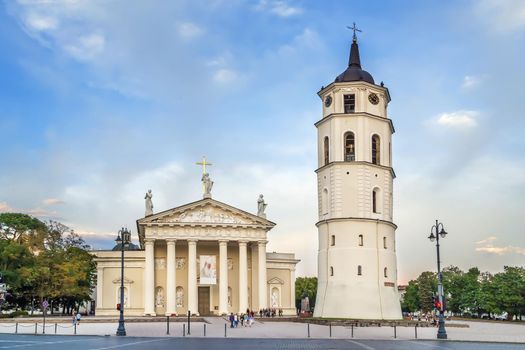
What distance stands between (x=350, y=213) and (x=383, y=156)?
294 inches

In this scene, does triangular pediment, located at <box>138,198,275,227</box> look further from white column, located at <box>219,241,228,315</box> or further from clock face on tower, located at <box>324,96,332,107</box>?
clock face on tower, located at <box>324,96,332,107</box>

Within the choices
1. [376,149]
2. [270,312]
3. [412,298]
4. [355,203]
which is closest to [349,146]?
[376,149]

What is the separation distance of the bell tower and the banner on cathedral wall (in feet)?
37.6

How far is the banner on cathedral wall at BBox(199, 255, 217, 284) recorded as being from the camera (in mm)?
73188

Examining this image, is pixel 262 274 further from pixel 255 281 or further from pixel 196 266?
pixel 196 266

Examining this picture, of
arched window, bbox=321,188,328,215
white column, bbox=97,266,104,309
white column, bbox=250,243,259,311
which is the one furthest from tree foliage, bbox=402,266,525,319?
white column, bbox=97,266,104,309

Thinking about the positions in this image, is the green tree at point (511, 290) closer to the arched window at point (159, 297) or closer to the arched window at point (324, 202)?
the arched window at point (324, 202)

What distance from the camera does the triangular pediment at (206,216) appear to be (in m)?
73.9

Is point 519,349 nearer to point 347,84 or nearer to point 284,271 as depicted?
point 347,84

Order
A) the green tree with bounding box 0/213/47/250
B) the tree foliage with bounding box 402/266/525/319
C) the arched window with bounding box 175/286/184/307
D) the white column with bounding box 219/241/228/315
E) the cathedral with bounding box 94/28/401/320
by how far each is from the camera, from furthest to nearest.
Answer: the tree foliage with bounding box 402/266/525/319, the green tree with bounding box 0/213/47/250, the arched window with bounding box 175/286/184/307, the white column with bounding box 219/241/228/315, the cathedral with bounding box 94/28/401/320

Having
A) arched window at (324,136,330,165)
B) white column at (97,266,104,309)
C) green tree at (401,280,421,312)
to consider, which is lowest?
green tree at (401,280,421,312)

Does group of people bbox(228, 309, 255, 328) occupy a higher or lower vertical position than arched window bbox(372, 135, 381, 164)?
lower

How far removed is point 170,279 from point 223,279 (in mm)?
5603

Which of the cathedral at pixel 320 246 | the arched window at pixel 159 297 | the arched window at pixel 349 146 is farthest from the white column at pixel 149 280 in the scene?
the arched window at pixel 349 146
